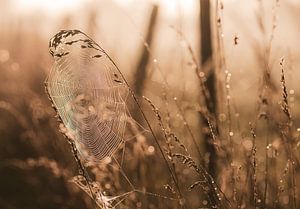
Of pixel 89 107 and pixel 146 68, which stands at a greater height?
pixel 89 107

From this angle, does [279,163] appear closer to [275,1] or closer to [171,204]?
[171,204]

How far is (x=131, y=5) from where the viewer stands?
4629 millimetres

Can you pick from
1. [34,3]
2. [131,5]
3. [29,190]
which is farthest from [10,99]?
[131,5]

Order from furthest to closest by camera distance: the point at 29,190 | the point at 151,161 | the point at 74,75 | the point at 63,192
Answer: the point at 29,190 < the point at 63,192 < the point at 151,161 < the point at 74,75

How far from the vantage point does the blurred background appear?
2.43 metres

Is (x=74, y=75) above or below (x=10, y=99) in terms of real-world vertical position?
above

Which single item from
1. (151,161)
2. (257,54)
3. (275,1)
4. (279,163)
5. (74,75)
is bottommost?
(279,163)

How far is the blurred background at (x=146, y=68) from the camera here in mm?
2432

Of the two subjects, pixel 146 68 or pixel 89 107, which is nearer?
pixel 89 107

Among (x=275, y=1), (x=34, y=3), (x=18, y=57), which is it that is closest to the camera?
(x=275, y=1)

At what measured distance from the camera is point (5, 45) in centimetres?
1111

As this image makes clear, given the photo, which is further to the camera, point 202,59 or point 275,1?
point 202,59

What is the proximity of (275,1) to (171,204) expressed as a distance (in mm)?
1032

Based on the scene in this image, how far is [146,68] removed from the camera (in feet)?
20.8
